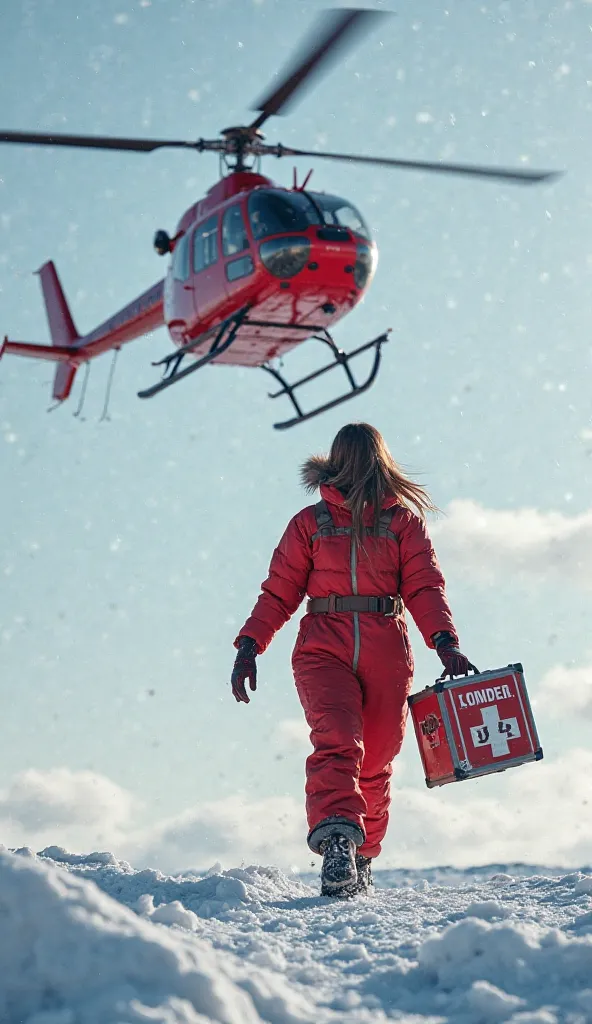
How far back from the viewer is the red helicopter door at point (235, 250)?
10102 millimetres

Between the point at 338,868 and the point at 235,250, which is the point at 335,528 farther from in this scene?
the point at 235,250

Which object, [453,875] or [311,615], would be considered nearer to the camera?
[311,615]

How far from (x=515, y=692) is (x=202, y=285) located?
6.85 m

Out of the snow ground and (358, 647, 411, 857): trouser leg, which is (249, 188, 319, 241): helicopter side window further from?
the snow ground

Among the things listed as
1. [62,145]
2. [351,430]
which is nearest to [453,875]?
[351,430]

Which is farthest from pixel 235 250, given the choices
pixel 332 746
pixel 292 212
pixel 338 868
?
pixel 338 868

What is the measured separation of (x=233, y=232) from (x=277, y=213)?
1.59 ft

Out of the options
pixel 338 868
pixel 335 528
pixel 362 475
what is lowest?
pixel 338 868

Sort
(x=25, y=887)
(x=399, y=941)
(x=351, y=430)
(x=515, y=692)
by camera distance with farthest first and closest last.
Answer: (x=351, y=430) → (x=515, y=692) → (x=399, y=941) → (x=25, y=887)

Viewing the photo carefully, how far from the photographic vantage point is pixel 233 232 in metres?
10.2

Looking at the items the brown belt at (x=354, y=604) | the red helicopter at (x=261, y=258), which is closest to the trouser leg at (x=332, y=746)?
the brown belt at (x=354, y=604)

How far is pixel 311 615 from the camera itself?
16.3 feet

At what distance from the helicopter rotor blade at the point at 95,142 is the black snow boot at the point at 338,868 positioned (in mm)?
7751

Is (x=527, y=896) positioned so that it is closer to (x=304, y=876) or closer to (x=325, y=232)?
(x=304, y=876)
